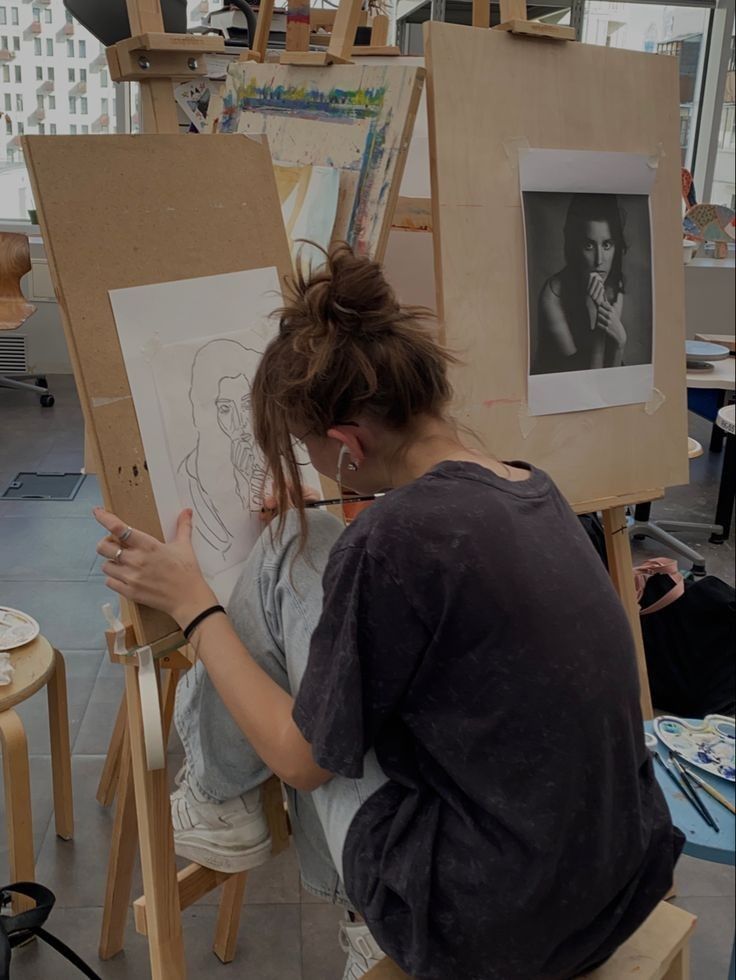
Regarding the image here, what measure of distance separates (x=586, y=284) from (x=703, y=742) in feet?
2.39

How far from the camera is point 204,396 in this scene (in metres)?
1.20

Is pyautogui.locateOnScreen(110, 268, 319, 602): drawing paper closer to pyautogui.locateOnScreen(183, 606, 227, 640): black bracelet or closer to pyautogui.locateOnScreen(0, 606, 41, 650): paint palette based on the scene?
pyautogui.locateOnScreen(183, 606, 227, 640): black bracelet

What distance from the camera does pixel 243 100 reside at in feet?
5.65

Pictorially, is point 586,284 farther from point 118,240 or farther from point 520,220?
point 118,240

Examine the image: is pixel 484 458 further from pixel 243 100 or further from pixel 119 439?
pixel 243 100

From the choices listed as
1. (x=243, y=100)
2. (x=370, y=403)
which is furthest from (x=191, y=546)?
(x=243, y=100)

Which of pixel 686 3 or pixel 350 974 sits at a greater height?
pixel 686 3

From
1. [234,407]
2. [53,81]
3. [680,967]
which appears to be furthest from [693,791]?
[53,81]

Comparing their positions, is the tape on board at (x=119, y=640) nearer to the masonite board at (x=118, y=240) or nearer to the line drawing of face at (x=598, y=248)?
the masonite board at (x=118, y=240)

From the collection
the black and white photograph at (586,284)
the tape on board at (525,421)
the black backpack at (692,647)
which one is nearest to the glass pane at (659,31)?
the black backpack at (692,647)

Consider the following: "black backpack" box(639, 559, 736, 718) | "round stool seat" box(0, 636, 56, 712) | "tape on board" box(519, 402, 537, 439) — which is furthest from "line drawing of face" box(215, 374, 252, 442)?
"black backpack" box(639, 559, 736, 718)

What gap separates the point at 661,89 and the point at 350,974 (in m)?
1.42

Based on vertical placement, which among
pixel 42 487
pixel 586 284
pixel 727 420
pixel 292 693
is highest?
pixel 586 284

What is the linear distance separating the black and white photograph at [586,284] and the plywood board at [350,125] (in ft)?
0.69
